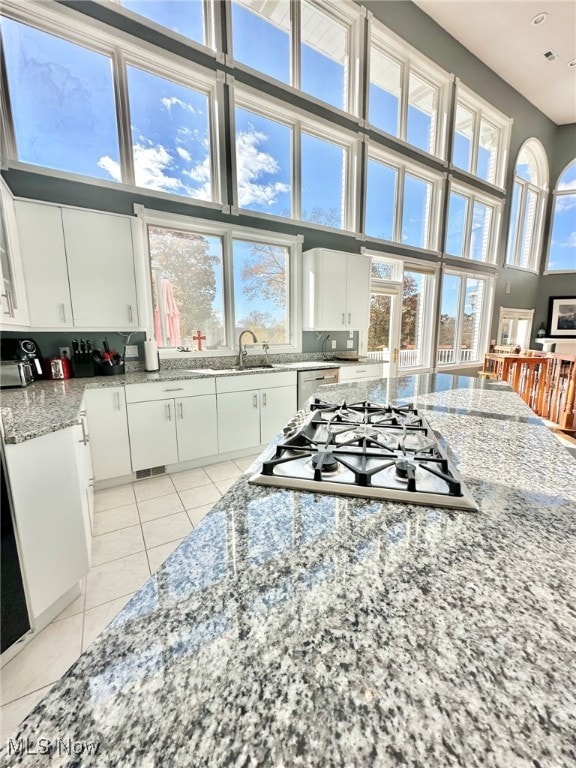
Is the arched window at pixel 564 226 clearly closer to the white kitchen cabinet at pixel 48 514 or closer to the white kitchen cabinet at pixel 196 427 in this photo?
the white kitchen cabinet at pixel 196 427

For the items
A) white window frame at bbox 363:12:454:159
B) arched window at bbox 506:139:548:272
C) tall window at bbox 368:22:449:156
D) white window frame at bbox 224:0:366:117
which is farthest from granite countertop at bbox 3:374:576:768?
arched window at bbox 506:139:548:272

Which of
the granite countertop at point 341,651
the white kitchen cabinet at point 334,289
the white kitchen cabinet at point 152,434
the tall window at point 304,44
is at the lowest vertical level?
the white kitchen cabinet at point 152,434

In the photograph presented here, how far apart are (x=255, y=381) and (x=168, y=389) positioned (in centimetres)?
88

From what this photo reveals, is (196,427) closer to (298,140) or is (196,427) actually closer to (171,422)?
(171,422)

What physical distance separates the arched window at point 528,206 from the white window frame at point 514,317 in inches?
39.6

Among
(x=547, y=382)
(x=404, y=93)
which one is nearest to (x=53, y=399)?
(x=547, y=382)

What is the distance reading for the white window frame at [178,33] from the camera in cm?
287

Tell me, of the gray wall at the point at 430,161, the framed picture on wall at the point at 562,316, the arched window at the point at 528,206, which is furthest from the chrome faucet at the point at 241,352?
the framed picture on wall at the point at 562,316

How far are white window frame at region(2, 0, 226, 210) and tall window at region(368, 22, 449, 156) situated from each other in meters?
2.48

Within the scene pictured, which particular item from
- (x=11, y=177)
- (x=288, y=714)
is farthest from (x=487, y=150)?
(x=288, y=714)

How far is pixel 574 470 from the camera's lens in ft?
2.96

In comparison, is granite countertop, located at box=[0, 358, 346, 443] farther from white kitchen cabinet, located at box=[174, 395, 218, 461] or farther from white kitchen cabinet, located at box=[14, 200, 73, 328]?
white kitchen cabinet, located at box=[14, 200, 73, 328]

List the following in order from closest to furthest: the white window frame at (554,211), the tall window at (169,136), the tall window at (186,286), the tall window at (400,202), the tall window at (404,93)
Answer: the tall window at (169,136), the tall window at (186,286), the tall window at (404,93), the tall window at (400,202), the white window frame at (554,211)

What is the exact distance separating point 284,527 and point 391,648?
0.95ft
